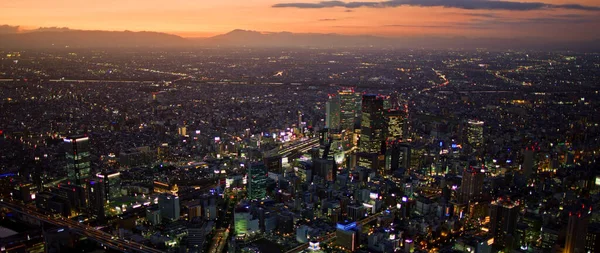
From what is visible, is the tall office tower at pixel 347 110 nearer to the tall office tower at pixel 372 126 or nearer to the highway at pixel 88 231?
the tall office tower at pixel 372 126

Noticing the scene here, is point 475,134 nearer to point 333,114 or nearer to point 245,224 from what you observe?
point 333,114

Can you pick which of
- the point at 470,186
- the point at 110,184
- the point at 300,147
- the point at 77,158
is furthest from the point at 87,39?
the point at 470,186

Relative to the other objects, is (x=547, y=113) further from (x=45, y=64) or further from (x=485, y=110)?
(x=45, y=64)

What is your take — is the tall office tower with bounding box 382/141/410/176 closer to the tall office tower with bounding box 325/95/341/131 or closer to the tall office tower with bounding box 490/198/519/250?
the tall office tower with bounding box 325/95/341/131

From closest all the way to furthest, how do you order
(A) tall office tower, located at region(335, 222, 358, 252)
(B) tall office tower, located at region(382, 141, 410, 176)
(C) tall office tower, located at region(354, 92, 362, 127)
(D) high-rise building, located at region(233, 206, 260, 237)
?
(A) tall office tower, located at region(335, 222, 358, 252), (D) high-rise building, located at region(233, 206, 260, 237), (B) tall office tower, located at region(382, 141, 410, 176), (C) tall office tower, located at region(354, 92, 362, 127)

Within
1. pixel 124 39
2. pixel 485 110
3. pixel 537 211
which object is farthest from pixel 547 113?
pixel 124 39

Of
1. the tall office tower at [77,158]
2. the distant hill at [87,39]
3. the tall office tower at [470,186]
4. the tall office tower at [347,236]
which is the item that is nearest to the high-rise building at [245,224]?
the tall office tower at [347,236]

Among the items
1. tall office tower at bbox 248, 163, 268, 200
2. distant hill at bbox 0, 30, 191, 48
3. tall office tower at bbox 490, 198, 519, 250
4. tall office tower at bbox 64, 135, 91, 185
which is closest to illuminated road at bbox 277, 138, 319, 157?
tall office tower at bbox 248, 163, 268, 200
